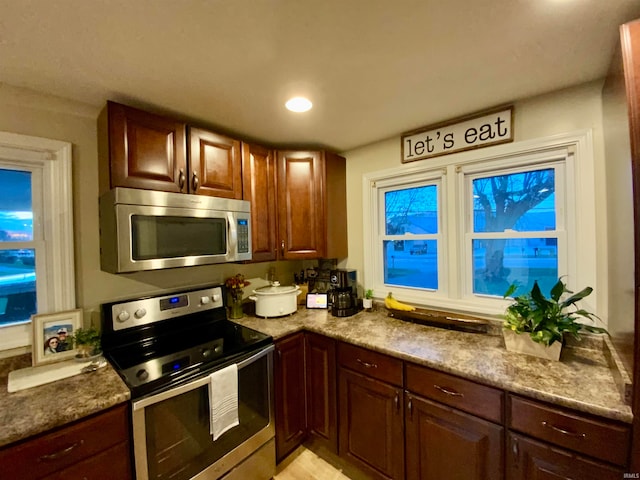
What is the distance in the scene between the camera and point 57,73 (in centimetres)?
127

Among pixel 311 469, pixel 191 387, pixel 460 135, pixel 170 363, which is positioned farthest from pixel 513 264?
pixel 170 363

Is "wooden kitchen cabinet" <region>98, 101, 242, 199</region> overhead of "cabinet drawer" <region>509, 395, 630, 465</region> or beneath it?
overhead

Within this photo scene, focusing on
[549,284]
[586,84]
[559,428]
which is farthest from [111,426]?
[586,84]

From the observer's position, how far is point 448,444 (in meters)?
1.34

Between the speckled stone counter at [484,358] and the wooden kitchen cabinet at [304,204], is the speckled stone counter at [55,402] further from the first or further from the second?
the wooden kitchen cabinet at [304,204]

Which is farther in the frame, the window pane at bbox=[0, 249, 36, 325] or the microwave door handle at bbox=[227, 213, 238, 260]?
the microwave door handle at bbox=[227, 213, 238, 260]

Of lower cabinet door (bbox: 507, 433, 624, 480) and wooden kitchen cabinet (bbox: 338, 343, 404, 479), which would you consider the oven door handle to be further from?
lower cabinet door (bbox: 507, 433, 624, 480)

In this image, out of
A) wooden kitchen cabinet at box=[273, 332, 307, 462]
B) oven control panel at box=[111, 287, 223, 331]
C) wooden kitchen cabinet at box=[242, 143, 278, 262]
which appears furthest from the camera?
wooden kitchen cabinet at box=[242, 143, 278, 262]

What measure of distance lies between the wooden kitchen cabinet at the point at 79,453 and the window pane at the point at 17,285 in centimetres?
87

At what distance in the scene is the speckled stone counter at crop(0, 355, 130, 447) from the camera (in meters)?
0.96

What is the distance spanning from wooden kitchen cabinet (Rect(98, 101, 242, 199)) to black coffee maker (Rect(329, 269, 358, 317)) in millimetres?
1008

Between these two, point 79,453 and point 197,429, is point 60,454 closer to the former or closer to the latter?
point 79,453

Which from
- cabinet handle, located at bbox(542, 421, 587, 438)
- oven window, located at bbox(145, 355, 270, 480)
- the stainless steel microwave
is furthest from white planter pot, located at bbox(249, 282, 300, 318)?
cabinet handle, located at bbox(542, 421, 587, 438)

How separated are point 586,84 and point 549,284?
107 cm
